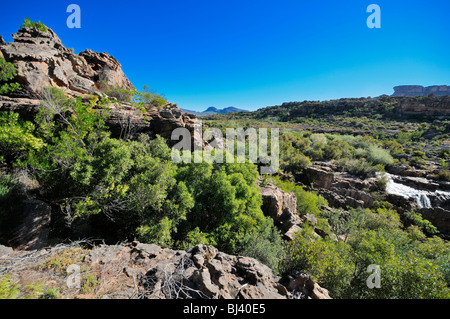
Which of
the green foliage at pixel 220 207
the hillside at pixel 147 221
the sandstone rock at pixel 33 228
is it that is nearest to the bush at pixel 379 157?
the hillside at pixel 147 221

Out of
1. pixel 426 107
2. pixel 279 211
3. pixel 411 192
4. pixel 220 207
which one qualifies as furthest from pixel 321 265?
pixel 426 107

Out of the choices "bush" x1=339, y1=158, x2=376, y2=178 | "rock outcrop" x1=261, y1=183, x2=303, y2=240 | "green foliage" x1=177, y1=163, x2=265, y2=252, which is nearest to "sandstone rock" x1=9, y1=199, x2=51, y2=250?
"green foliage" x1=177, y1=163, x2=265, y2=252

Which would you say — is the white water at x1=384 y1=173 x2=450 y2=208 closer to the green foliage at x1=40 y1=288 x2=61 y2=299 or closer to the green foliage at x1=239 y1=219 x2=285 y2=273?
the green foliage at x1=239 y1=219 x2=285 y2=273

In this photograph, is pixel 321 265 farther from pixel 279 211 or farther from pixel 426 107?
pixel 426 107

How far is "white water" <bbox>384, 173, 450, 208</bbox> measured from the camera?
20.7 meters

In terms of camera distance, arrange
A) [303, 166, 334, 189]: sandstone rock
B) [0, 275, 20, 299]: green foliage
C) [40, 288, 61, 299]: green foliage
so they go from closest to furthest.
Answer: [0, 275, 20, 299]: green foliage
[40, 288, 61, 299]: green foliage
[303, 166, 334, 189]: sandstone rock

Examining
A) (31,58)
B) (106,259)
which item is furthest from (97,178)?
(31,58)

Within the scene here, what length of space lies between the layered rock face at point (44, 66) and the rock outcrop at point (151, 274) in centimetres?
1231

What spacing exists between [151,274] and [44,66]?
18199 mm

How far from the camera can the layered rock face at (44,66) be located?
38.9ft

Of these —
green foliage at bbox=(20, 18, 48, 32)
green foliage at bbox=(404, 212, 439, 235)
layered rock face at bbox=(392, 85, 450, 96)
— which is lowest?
green foliage at bbox=(404, 212, 439, 235)

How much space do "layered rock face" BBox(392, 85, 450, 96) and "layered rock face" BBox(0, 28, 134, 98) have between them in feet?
763

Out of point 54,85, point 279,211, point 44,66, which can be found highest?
point 44,66

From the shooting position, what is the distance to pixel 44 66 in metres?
13.0
